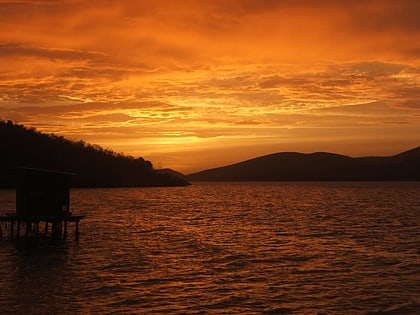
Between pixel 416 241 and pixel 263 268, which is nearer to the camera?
pixel 263 268

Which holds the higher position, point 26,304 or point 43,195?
point 43,195

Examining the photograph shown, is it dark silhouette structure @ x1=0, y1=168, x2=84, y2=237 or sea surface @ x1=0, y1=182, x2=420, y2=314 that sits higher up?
dark silhouette structure @ x1=0, y1=168, x2=84, y2=237

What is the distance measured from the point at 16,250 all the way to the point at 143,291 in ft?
64.5

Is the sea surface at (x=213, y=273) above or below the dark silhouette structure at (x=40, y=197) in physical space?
below

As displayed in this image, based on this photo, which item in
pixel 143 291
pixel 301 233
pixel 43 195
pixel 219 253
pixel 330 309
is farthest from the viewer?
pixel 301 233

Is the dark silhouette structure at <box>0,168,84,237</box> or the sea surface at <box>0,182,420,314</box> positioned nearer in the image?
the sea surface at <box>0,182,420,314</box>

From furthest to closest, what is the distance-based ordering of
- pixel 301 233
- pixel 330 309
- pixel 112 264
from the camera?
pixel 301 233 < pixel 112 264 < pixel 330 309

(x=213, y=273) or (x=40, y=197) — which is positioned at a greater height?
(x=40, y=197)

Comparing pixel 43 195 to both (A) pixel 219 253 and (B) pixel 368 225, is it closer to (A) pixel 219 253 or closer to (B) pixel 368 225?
(A) pixel 219 253

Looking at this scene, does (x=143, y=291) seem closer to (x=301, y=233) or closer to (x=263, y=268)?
(x=263, y=268)

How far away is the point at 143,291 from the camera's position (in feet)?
92.8

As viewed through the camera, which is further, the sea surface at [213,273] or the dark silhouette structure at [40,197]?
the dark silhouette structure at [40,197]

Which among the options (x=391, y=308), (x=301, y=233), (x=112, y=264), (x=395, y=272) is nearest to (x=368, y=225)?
(x=301, y=233)

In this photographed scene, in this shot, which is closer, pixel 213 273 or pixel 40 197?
pixel 213 273
